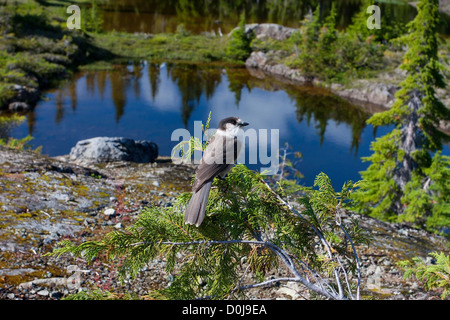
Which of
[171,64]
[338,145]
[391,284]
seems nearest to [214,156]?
[391,284]

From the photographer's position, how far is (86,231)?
7312mm

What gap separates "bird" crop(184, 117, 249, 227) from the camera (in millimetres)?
3284

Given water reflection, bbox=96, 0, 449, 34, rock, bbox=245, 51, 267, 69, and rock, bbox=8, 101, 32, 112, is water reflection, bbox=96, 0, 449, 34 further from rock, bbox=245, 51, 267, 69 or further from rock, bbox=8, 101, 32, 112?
rock, bbox=8, 101, 32, 112

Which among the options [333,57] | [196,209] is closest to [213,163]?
[196,209]

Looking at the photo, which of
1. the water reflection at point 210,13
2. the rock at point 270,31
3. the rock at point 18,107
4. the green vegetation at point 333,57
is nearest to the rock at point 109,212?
the rock at point 18,107

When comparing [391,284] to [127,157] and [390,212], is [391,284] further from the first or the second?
[127,157]

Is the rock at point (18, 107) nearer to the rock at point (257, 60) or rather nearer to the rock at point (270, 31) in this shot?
the rock at point (257, 60)

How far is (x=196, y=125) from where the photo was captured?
22.1 metres

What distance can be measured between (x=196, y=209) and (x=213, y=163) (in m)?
0.84

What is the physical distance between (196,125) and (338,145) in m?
8.86

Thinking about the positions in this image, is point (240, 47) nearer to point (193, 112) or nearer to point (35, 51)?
point (193, 112)

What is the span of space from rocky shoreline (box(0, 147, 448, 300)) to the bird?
5.37 feet

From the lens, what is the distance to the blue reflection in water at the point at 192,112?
21.8 meters

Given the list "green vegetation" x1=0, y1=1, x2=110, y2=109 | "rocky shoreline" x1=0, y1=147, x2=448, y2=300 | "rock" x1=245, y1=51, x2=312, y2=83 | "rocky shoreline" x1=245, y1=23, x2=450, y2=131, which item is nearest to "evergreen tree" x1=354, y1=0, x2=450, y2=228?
"rocky shoreline" x1=0, y1=147, x2=448, y2=300
